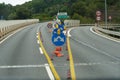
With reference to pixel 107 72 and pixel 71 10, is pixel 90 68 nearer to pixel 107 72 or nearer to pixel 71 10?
pixel 107 72

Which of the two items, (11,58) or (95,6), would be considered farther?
(95,6)

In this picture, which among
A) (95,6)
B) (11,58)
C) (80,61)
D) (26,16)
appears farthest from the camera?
(95,6)

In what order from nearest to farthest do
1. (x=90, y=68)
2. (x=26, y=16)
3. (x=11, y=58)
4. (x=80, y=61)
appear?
(x=90, y=68) → (x=80, y=61) → (x=11, y=58) → (x=26, y=16)

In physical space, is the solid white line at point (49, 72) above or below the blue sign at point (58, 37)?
below

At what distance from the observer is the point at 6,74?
1492 centimetres

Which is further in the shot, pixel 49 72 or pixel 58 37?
pixel 58 37

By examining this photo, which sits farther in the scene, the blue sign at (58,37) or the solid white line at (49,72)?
the blue sign at (58,37)

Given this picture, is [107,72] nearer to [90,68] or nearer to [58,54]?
[90,68]

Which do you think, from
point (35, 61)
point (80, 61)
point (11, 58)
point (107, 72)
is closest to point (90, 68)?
point (107, 72)

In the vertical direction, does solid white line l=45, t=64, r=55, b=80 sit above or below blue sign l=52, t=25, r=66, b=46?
below

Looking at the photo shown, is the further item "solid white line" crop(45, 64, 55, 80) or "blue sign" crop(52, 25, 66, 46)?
"blue sign" crop(52, 25, 66, 46)

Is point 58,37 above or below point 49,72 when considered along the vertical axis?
above

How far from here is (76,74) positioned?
14.4 metres

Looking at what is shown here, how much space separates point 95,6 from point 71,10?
13.7 meters
